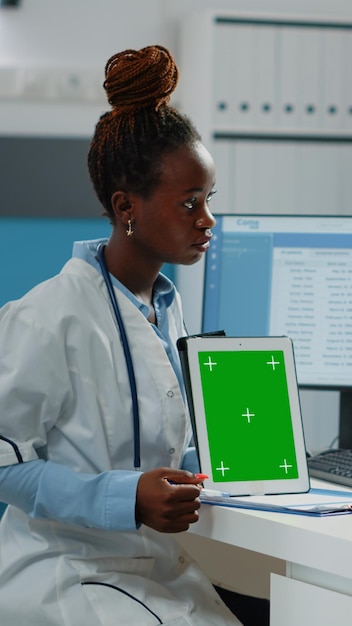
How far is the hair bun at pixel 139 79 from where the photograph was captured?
142 centimetres

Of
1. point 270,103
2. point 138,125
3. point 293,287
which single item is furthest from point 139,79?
point 270,103

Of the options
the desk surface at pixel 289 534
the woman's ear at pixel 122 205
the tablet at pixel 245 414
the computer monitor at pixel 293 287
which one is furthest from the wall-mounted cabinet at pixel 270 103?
the desk surface at pixel 289 534

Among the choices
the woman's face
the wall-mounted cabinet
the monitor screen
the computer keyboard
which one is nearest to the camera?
the woman's face

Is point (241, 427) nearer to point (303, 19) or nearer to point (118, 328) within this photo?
point (118, 328)

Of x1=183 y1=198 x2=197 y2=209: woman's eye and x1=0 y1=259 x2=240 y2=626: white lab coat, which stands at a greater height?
x1=183 y1=198 x2=197 y2=209: woman's eye

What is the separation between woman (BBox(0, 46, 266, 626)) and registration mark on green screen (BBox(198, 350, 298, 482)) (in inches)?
3.0

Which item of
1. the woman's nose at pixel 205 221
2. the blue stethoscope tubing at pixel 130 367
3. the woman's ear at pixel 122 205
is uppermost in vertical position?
the woman's ear at pixel 122 205

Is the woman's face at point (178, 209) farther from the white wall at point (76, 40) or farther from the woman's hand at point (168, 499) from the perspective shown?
the white wall at point (76, 40)

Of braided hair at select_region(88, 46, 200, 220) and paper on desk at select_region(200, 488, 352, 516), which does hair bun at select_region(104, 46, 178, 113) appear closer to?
braided hair at select_region(88, 46, 200, 220)

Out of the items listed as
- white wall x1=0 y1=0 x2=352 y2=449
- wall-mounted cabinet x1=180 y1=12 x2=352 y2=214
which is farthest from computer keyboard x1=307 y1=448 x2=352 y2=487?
wall-mounted cabinet x1=180 y1=12 x2=352 y2=214

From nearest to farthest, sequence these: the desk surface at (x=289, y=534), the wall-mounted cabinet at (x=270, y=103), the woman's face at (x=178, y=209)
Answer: the desk surface at (x=289, y=534) → the woman's face at (x=178, y=209) → the wall-mounted cabinet at (x=270, y=103)

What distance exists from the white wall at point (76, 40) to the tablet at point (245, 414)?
61.7 inches

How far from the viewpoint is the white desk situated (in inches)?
45.5

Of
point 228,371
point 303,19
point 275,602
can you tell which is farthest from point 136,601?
point 303,19
